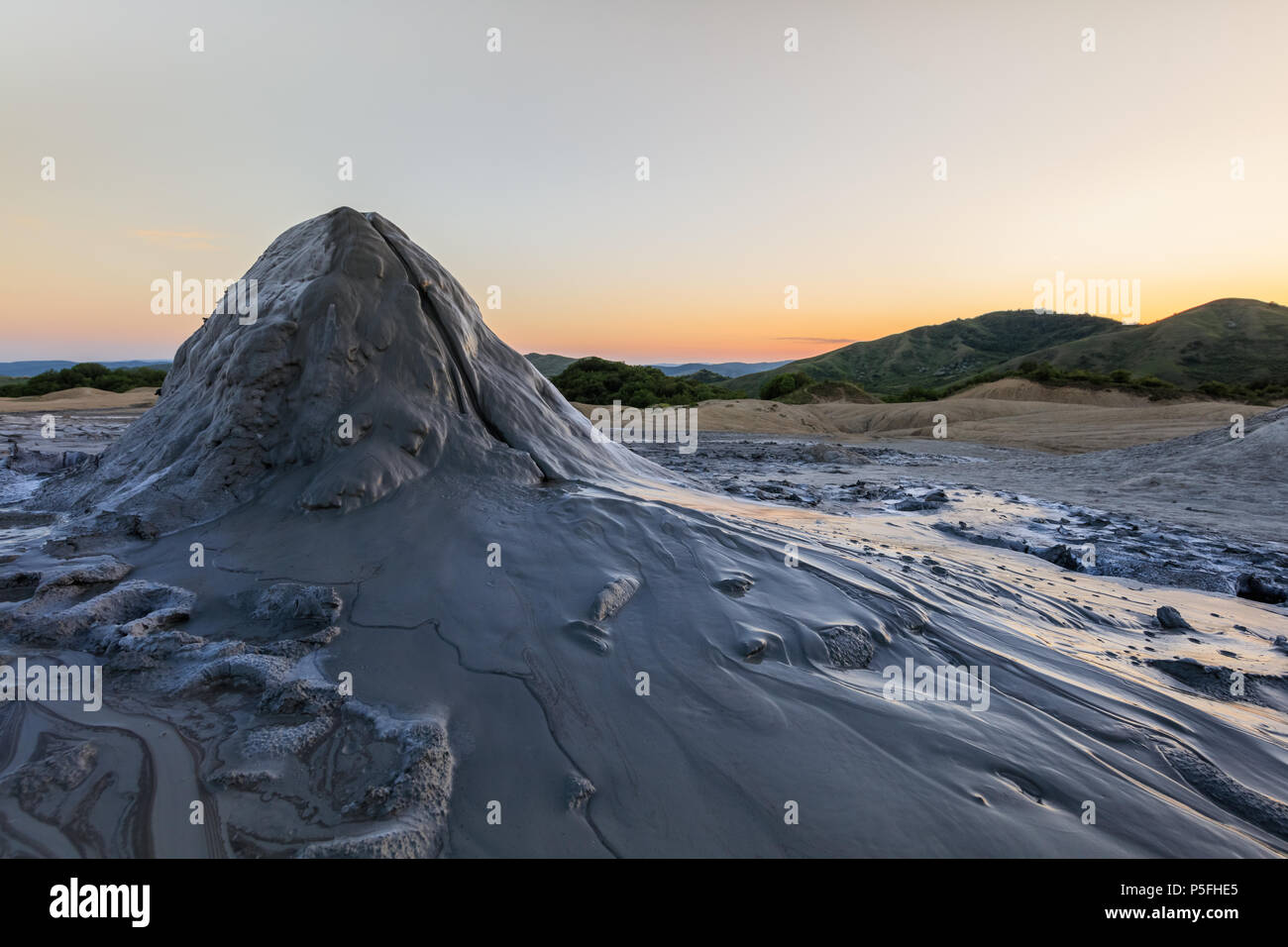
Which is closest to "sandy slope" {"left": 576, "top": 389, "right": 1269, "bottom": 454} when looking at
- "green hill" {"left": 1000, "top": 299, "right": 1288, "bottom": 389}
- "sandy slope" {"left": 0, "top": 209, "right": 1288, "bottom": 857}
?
"sandy slope" {"left": 0, "top": 209, "right": 1288, "bottom": 857}

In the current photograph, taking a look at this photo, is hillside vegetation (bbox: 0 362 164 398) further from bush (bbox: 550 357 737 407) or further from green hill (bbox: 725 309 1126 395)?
green hill (bbox: 725 309 1126 395)

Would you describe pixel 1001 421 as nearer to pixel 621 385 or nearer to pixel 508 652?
pixel 621 385

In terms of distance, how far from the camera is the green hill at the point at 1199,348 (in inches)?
2295

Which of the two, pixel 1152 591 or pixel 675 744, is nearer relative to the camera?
pixel 675 744

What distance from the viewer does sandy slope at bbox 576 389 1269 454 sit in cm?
1628

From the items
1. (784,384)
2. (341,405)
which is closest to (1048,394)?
(784,384)

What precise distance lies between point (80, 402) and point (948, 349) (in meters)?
97.0

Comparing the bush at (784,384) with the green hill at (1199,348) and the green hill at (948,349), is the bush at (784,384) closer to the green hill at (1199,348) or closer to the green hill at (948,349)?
the green hill at (1199,348)

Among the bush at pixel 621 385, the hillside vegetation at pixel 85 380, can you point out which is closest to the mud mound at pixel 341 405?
the bush at pixel 621 385

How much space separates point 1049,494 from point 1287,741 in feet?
23.4

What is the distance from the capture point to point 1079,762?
2.07 m

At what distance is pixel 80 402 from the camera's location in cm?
2133

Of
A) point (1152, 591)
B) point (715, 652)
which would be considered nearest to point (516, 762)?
point (715, 652)
